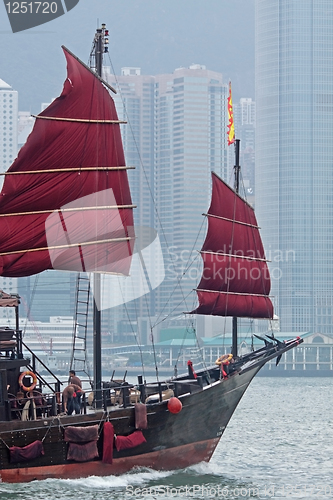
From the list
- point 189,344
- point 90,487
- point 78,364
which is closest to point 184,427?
point 90,487

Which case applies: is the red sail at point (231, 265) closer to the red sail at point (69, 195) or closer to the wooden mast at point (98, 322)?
the red sail at point (69, 195)

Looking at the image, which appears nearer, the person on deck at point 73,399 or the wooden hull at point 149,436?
the wooden hull at point 149,436

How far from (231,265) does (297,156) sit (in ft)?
490

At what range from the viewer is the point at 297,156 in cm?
18400

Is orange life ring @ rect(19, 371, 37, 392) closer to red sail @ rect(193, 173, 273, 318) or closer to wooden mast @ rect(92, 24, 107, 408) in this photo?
wooden mast @ rect(92, 24, 107, 408)

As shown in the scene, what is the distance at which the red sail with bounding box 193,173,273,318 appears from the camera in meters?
37.3

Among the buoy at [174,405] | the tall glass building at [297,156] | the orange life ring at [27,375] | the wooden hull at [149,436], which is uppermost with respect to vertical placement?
the tall glass building at [297,156]

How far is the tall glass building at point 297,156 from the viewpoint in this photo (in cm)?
18300

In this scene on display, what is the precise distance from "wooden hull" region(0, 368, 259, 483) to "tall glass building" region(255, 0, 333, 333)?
15056 centimetres

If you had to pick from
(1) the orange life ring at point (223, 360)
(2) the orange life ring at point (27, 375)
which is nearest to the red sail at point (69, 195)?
(1) the orange life ring at point (223, 360)

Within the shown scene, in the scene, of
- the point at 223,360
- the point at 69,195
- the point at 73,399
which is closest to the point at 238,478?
the point at 223,360

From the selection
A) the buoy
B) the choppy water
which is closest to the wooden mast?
the buoy

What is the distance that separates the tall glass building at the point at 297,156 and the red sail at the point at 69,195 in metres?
152

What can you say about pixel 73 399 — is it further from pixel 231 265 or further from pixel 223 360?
pixel 231 265
